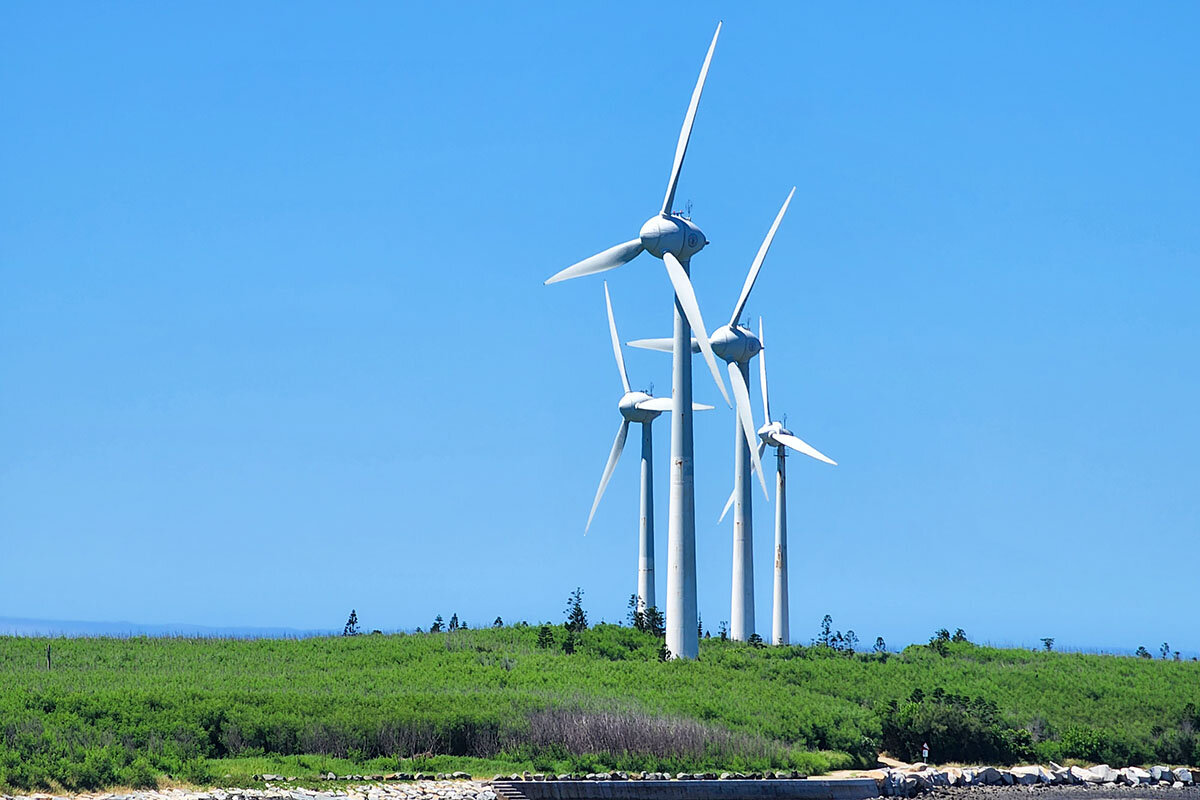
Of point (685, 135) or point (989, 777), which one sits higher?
point (685, 135)

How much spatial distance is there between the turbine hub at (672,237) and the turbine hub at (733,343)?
562 inches

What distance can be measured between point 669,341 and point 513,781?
126 ft

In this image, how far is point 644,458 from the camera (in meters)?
72.7

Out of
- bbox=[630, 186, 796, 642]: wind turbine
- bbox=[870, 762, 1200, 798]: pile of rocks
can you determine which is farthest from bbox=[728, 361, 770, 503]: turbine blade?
bbox=[870, 762, 1200, 798]: pile of rocks

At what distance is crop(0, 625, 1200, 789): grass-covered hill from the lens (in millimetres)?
36938

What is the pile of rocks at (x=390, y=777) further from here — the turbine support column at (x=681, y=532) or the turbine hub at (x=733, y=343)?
the turbine hub at (x=733, y=343)

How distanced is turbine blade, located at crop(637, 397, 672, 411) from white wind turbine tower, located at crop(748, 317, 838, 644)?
22.6 ft

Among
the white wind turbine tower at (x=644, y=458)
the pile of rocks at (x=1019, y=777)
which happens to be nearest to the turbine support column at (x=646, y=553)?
the white wind turbine tower at (x=644, y=458)

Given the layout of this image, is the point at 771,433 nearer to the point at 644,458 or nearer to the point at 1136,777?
the point at 644,458

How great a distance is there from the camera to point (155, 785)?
3256 cm

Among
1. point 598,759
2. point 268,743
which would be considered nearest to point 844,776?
point 598,759

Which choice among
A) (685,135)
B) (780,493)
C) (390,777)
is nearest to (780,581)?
(780,493)

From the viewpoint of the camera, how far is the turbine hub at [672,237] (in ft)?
192

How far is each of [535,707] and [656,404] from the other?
104ft
